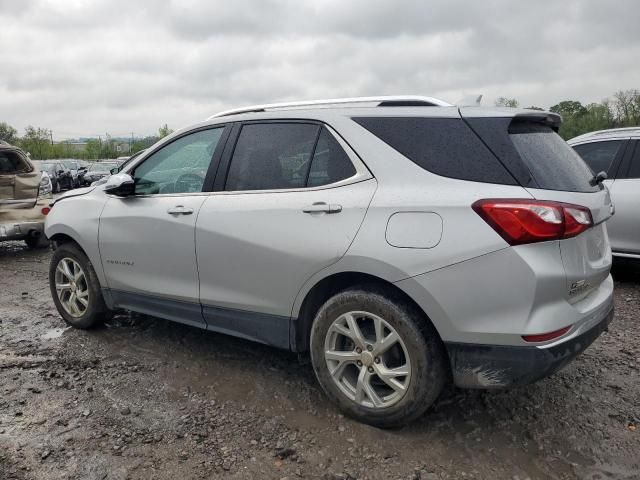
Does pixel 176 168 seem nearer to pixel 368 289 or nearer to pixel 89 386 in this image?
pixel 89 386

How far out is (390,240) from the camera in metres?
2.70

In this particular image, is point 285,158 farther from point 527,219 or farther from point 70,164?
point 70,164

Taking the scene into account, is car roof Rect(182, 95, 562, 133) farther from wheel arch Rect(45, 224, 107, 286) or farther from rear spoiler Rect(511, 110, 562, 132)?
wheel arch Rect(45, 224, 107, 286)

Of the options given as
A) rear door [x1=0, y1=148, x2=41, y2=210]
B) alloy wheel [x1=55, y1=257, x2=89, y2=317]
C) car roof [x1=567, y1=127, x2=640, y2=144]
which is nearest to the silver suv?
alloy wheel [x1=55, y1=257, x2=89, y2=317]

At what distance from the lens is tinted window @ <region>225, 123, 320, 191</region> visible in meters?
3.21

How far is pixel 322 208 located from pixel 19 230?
6.95 metres

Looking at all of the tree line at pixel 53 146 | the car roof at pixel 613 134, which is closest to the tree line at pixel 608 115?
the car roof at pixel 613 134

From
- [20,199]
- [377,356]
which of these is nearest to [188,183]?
[377,356]

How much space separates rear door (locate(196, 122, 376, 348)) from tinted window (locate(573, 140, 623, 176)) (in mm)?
3963

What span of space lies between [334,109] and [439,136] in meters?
0.69

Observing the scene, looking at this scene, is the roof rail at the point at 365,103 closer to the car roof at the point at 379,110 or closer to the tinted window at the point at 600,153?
the car roof at the point at 379,110

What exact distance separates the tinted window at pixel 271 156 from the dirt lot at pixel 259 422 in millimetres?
1300

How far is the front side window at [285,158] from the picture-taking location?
307cm

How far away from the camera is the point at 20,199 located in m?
8.48
